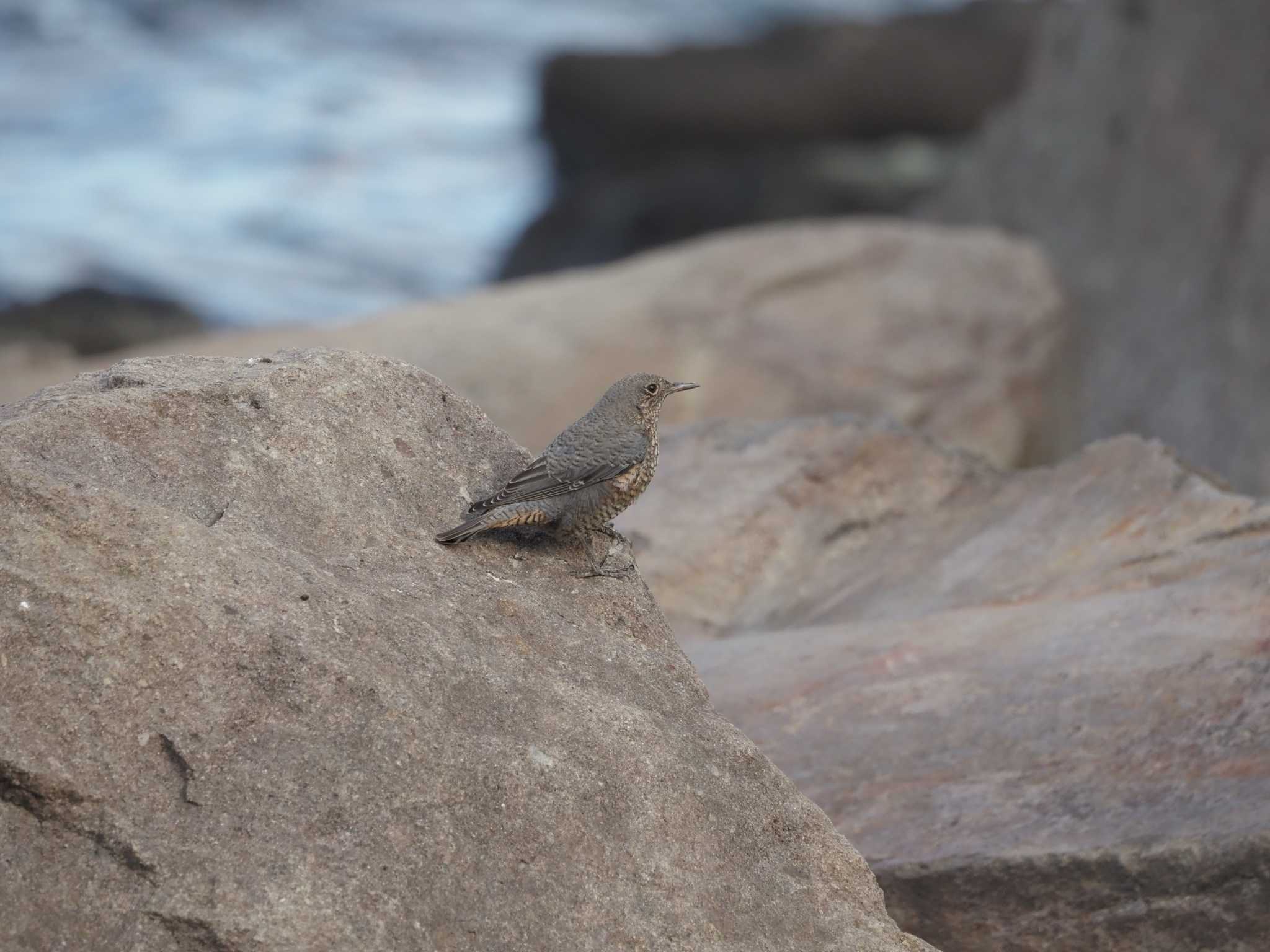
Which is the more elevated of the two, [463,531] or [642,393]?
[642,393]

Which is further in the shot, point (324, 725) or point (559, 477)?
point (559, 477)

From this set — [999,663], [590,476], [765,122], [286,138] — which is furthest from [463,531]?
[286,138]

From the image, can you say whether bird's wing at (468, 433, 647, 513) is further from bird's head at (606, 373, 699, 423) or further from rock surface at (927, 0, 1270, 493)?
rock surface at (927, 0, 1270, 493)

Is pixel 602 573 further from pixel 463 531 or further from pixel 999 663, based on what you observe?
pixel 999 663

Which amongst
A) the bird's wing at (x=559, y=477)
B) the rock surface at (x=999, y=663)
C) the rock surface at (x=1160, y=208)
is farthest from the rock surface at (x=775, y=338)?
the bird's wing at (x=559, y=477)

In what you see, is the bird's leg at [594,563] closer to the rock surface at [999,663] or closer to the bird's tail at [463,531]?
the bird's tail at [463,531]

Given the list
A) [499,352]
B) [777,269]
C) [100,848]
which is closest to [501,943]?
[100,848]
